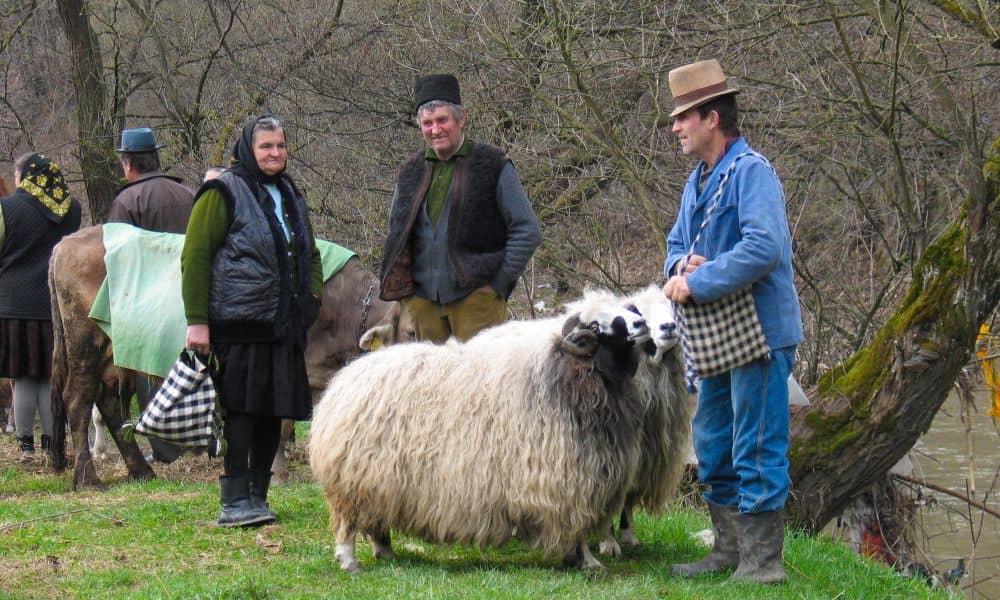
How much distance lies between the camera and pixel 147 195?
28.9 ft

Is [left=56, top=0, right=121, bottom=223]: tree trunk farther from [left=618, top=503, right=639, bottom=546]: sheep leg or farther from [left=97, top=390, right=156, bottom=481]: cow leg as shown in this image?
[left=618, top=503, right=639, bottom=546]: sheep leg

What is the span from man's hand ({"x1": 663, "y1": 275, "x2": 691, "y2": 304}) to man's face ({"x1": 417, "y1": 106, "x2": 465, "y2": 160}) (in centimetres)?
196

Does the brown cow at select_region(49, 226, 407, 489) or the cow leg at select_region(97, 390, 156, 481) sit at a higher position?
the brown cow at select_region(49, 226, 407, 489)

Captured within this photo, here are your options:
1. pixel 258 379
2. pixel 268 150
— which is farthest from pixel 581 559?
pixel 268 150

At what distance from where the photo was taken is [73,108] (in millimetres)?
16156

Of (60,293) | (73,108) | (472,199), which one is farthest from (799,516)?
(73,108)

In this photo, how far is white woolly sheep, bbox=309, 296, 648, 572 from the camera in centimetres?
525

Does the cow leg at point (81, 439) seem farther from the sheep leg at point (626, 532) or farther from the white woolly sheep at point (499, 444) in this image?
the sheep leg at point (626, 532)

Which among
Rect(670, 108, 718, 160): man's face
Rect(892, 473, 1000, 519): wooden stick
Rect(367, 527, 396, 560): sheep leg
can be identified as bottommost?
Rect(892, 473, 1000, 519): wooden stick

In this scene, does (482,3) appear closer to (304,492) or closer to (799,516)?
(304,492)

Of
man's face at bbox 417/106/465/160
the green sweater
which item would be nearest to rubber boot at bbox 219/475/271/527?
the green sweater

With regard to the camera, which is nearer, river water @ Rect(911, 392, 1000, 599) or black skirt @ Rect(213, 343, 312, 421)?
black skirt @ Rect(213, 343, 312, 421)

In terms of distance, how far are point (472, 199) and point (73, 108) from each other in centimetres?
1157

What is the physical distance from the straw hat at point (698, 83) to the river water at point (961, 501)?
419 centimetres
